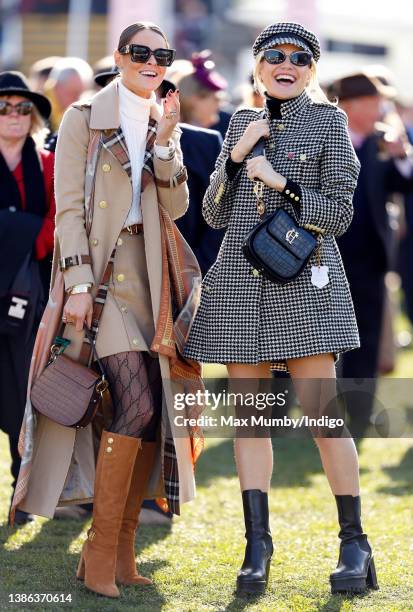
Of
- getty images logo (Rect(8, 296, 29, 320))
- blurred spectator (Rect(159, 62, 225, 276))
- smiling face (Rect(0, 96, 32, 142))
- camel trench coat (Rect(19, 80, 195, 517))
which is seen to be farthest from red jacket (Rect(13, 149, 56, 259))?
camel trench coat (Rect(19, 80, 195, 517))

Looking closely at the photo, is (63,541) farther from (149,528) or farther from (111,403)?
(111,403)

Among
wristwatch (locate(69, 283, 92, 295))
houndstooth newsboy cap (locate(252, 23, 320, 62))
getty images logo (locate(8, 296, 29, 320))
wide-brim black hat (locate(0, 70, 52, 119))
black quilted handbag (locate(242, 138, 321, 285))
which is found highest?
houndstooth newsboy cap (locate(252, 23, 320, 62))

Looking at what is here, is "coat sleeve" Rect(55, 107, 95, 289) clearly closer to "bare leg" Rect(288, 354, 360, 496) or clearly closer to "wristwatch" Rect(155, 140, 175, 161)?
"wristwatch" Rect(155, 140, 175, 161)

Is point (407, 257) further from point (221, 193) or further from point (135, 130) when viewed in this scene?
point (135, 130)

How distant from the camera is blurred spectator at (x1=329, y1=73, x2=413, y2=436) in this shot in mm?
7395

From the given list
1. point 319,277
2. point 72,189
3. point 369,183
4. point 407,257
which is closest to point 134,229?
point 72,189

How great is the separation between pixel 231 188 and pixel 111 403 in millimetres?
910

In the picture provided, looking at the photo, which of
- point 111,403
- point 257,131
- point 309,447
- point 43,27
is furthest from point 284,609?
point 43,27

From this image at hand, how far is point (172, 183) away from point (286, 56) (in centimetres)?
61

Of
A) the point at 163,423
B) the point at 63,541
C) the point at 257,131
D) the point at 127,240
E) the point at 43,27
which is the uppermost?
the point at 43,27

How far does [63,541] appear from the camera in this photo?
532 cm

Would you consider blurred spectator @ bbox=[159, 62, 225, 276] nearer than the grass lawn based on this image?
No

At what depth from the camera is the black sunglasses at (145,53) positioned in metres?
4.45

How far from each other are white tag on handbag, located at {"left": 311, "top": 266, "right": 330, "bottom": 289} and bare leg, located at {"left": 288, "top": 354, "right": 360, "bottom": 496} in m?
0.26
